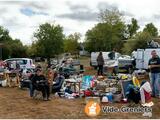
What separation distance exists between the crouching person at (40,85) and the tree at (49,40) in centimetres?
3464

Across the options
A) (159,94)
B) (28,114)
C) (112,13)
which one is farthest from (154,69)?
(112,13)

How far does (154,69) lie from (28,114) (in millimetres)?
5799

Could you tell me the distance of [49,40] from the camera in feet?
174

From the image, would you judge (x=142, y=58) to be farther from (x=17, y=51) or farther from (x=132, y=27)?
(x=132, y=27)

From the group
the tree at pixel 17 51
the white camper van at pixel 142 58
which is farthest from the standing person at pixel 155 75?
the tree at pixel 17 51

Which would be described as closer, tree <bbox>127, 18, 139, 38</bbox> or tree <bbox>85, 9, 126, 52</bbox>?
tree <bbox>85, 9, 126, 52</bbox>

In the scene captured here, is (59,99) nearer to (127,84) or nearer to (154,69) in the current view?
Result: (127,84)

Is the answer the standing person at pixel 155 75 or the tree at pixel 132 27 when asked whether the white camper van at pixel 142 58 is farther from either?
the tree at pixel 132 27

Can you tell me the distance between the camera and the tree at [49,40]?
52062mm

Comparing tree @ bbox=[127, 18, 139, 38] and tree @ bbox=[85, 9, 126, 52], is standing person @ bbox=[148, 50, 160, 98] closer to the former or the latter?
tree @ bbox=[85, 9, 126, 52]

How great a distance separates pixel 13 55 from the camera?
70438 millimetres

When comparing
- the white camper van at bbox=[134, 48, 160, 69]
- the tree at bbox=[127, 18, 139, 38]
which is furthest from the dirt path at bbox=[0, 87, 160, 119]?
the tree at bbox=[127, 18, 139, 38]

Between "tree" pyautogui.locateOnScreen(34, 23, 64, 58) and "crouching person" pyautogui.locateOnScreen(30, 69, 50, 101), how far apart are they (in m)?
34.6

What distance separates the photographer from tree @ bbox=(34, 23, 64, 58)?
52.1 meters
